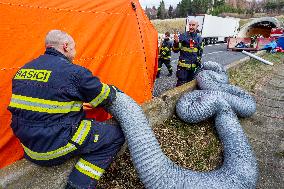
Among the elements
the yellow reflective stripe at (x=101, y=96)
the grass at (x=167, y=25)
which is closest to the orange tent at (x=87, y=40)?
the yellow reflective stripe at (x=101, y=96)

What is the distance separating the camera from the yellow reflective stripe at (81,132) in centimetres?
269

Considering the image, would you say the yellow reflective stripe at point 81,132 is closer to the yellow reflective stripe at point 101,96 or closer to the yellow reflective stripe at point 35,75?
the yellow reflective stripe at point 101,96

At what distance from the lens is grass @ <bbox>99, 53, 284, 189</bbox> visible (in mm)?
3266

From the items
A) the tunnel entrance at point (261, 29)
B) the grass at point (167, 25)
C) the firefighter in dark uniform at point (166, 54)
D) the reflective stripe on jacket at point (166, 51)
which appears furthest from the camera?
the grass at point (167, 25)

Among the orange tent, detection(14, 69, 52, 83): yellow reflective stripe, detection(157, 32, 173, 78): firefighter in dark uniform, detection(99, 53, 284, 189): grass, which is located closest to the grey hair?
detection(14, 69, 52, 83): yellow reflective stripe

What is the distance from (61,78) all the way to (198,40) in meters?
4.90

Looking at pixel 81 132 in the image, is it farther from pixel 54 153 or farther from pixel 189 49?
pixel 189 49

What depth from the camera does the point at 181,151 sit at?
13.0 feet

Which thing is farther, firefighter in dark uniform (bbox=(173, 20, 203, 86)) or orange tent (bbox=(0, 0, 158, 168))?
firefighter in dark uniform (bbox=(173, 20, 203, 86))

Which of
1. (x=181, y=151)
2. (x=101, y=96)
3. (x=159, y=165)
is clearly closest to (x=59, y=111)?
(x=101, y=96)

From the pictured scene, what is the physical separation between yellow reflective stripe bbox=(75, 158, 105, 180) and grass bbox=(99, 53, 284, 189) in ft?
1.19

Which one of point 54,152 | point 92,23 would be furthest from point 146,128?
point 92,23

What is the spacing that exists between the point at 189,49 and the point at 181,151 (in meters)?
3.45

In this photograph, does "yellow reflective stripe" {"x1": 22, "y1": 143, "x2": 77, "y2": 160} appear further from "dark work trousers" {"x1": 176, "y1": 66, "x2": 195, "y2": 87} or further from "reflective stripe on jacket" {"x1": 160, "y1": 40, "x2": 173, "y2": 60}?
"reflective stripe on jacket" {"x1": 160, "y1": 40, "x2": 173, "y2": 60}
